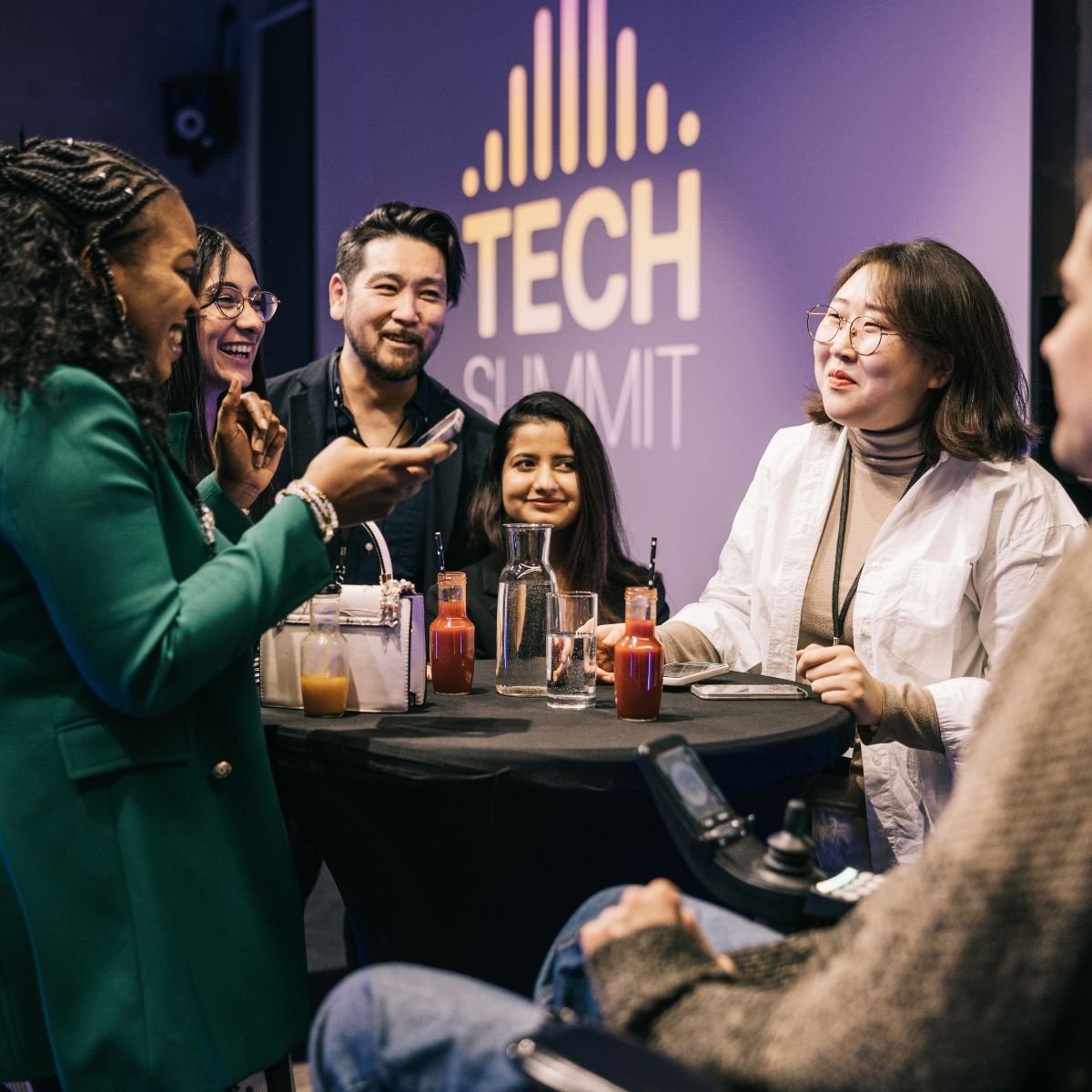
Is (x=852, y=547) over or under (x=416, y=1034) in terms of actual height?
over

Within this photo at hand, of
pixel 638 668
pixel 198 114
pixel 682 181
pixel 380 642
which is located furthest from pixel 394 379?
pixel 198 114

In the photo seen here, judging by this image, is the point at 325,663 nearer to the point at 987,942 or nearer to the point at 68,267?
the point at 68,267

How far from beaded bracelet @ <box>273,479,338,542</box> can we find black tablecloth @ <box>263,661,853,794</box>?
0.34 meters

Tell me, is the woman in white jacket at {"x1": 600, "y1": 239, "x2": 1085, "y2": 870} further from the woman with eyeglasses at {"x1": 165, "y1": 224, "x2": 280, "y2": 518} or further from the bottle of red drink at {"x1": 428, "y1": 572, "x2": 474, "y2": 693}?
the woman with eyeglasses at {"x1": 165, "y1": 224, "x2": 280, "y2": 518}

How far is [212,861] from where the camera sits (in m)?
1.61

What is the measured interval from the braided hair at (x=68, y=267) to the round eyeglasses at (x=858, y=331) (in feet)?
4.81

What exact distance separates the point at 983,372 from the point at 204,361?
5.61 feet

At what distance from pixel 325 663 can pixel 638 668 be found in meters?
0.49

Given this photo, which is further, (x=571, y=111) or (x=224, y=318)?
(x=571, y=111)

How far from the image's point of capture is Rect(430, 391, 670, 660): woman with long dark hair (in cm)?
302

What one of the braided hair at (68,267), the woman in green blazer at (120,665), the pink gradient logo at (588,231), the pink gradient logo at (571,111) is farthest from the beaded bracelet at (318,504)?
the pink gradient logo at (571,111)

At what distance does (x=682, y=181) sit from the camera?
439cm

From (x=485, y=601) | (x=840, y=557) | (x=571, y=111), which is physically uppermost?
(x=571, y=111)

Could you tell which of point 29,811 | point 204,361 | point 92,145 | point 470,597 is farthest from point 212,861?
point 204,361
